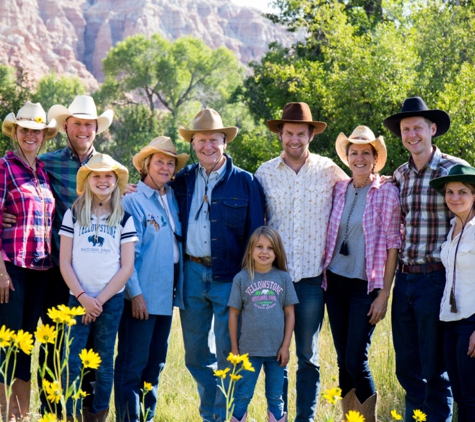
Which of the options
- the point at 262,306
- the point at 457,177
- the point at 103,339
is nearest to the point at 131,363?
the point at 103,339

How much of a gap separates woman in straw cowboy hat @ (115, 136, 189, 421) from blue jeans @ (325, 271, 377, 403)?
124 cm

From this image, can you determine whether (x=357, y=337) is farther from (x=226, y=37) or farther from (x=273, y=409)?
(x=226, y=37)

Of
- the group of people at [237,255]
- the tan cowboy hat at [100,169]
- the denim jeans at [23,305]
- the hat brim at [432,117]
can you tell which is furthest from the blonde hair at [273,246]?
the denim jeans at [23,305]

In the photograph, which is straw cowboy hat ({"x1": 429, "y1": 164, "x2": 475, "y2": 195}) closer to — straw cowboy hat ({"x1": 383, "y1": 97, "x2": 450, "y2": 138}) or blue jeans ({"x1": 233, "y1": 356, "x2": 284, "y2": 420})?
straw cowboy hat ({"x1": 383, "y1": 97, "x2": 450, "y2": 138})

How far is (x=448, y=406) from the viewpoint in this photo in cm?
498

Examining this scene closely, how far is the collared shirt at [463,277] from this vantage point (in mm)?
4543

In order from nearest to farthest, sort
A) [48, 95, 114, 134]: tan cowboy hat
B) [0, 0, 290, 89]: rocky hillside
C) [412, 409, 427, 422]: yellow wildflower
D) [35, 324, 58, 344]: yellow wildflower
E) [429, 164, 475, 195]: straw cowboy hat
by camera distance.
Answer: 1. [35, 324, 58, 344]: yellow wildflower
2. [412, 409, 427, 422]: yellow wildflower
3. [429, 164, 475, 195]: straw cowboy hat
4. [48, 95, 114, 134]: tan cowboy hat
5. [0, 0, 290, 89]: rocky hillside

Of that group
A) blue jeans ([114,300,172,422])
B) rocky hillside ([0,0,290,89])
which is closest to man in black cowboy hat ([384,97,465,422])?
blue jeans ([114,300,172,422])

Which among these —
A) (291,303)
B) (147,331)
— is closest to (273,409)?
(291,303)

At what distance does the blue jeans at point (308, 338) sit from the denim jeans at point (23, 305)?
2020 millimetres

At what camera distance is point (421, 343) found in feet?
16.3

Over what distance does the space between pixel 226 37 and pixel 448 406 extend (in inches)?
5304

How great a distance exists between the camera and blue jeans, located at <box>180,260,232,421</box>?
530 centimetres

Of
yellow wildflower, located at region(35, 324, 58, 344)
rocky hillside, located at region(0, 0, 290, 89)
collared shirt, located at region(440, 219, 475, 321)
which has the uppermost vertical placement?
rocky hillside, located at region(0, 0, 290, 89)
